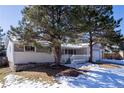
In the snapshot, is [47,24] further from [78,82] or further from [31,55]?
[31,55]

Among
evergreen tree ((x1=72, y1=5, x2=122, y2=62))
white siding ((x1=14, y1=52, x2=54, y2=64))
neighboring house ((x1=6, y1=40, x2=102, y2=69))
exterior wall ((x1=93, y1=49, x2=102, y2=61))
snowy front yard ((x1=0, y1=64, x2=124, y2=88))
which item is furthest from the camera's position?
exterior wall ((x1=93, y1=49, x2=102, y2=61))

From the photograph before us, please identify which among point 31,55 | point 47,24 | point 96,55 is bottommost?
point 96,55

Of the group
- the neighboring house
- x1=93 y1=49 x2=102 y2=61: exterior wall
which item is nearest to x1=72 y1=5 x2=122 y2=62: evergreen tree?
the neighboring house

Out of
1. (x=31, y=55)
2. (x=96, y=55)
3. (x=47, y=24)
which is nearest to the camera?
(x=47, y=24)

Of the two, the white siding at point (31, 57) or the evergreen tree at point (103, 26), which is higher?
the evergreen tree at point (103, 26)

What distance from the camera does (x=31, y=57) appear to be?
20594 millimetres

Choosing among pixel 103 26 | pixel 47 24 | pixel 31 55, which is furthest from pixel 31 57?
pixel 103 26

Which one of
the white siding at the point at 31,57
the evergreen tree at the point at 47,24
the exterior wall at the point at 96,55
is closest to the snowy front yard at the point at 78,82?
the evergreen tree at the point at 47,24

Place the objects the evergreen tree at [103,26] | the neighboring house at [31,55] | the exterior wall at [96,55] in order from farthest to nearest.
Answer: the exterior wall at [96,55] < the evergreen tree at [103,26] < the neighboring house at [31,55]

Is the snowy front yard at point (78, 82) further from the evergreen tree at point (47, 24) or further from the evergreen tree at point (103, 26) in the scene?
the evergreen tree at point (103, 26)

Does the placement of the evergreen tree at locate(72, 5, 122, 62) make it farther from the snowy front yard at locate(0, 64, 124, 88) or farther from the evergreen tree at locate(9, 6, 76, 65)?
the snowy front yard at locate(0, 64, 124, 88)

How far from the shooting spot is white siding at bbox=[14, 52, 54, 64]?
1978 cm

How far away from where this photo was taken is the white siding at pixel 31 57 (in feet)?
64.9

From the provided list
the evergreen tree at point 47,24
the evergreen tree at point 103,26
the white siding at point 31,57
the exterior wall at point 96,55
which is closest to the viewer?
the evergreen tree at point 47,24
